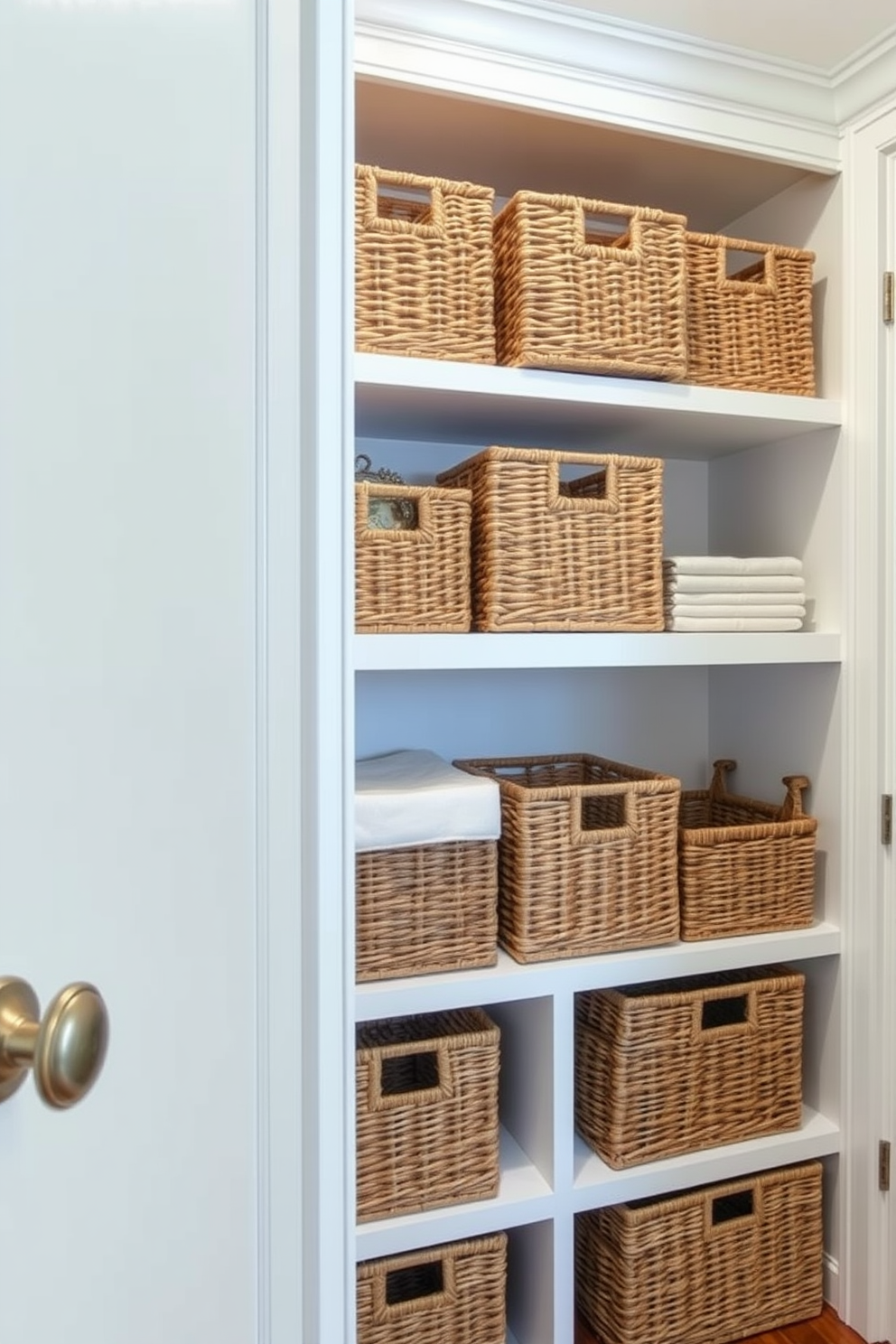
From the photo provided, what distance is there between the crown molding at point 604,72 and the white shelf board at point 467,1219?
5.46 feet

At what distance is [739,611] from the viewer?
4.99ft

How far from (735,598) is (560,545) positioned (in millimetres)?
363

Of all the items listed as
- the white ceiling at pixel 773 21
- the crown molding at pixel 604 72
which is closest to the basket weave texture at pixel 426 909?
the crown molding at pixel 604 72

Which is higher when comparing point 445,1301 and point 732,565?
point 732,565

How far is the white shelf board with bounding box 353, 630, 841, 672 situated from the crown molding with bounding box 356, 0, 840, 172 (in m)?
0.82

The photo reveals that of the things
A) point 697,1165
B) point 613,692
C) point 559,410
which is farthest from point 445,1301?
point 559,410

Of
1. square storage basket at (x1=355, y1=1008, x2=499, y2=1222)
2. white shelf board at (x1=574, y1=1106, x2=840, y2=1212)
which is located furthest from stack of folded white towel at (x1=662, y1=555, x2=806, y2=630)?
white shelf board at (x1=574, y1=1106, x2=840, y2=1212)

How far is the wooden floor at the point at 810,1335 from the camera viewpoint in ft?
4.93

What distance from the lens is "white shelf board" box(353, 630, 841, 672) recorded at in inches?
50.1

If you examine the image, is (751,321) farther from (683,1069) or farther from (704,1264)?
(704,1264)
